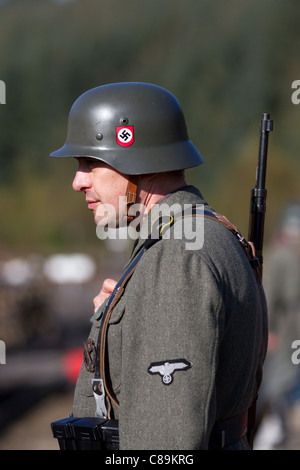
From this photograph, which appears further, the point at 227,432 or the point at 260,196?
the point at 260,196

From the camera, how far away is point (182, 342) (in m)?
2.55

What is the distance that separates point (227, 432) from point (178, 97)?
9377 cm

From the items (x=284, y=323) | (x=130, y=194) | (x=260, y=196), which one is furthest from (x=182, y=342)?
(x=284, y=323)

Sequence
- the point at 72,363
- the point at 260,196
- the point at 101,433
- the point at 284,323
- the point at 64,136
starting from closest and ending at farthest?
1. the point at 101,433
2. the point at 260,196
3. the point at 284,323
4. the point at 72,363
5. the point at 64,136

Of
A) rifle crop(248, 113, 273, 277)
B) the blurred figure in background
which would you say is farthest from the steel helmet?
the blurred figure in background

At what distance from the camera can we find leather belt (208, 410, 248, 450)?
2.80m

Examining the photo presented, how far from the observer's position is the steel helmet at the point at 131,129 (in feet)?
10.2

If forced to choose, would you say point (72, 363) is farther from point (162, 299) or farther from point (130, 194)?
point (162, 299)

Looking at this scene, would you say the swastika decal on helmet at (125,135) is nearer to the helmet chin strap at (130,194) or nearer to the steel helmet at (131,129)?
the steel helmet at (131,129)

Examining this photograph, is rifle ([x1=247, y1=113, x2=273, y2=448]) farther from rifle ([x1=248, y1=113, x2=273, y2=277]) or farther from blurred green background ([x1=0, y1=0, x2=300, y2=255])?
blurred green background ([x1=0, y1=0, x2=300, y2=255])

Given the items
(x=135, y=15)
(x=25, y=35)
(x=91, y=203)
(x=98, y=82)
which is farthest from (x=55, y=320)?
(x=135, y=15)

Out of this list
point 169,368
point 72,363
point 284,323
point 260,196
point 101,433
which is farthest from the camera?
point 72,363

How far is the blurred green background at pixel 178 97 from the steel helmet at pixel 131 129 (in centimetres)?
4181

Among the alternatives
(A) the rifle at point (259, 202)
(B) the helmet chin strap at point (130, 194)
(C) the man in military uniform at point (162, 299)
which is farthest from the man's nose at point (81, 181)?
(A) the rifle at point (259, 202)
